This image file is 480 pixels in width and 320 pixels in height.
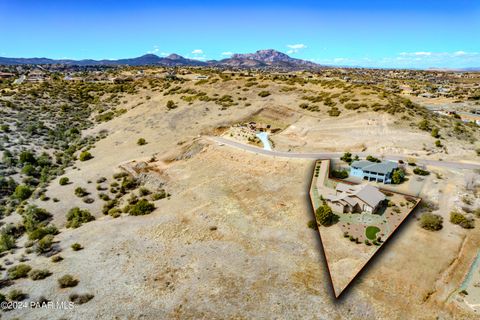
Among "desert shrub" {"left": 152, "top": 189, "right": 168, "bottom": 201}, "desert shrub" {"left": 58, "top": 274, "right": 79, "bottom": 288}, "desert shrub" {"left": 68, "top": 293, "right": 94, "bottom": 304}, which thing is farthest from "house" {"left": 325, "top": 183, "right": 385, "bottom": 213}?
"desert shrub" {"left": 58, "top": 274, "right": 79, "bottom": 288}

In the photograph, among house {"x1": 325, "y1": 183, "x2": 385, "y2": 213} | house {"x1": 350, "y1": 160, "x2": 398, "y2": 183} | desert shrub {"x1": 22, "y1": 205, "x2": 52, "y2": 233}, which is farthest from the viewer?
house {"x1": 350, "y1": 160, "x2": 398, "y2": 183}

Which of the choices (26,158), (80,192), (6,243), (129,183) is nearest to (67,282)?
(6,243)

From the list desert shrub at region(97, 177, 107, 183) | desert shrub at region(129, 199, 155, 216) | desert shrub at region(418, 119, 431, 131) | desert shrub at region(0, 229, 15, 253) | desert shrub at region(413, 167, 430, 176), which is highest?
desert shrub at region(418, 119, 431, 131)

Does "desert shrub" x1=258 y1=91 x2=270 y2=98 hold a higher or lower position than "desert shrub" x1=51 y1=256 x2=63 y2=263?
higher

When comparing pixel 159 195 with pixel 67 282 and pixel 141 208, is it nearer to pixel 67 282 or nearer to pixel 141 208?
pixel 141 208

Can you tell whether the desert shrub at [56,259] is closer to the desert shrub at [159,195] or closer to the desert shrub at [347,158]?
the desert shrub at [159,195]

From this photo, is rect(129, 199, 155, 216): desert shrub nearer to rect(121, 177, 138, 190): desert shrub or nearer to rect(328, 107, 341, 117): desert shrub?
rect(121, 177, 138, 190): desert shrub
